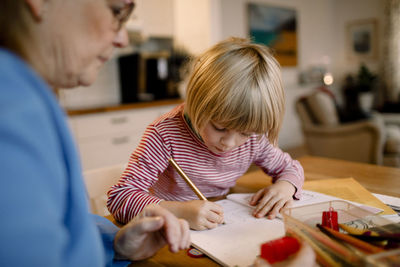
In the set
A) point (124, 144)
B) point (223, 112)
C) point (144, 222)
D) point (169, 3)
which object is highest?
point (169, 3)

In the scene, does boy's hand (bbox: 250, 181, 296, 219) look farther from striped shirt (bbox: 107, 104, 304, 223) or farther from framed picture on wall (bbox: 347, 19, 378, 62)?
framed picture on wall (bbox: 347, 19, 378, 62)

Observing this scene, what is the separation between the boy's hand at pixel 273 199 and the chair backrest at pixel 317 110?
250 centimetres

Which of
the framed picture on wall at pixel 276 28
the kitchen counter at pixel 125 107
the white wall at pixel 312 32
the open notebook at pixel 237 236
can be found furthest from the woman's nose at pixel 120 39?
the framed picture on wall at pixel 276 28

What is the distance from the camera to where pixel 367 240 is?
49 cm

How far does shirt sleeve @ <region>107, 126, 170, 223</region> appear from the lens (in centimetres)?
73

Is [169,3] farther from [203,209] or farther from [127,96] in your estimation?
[203,209]

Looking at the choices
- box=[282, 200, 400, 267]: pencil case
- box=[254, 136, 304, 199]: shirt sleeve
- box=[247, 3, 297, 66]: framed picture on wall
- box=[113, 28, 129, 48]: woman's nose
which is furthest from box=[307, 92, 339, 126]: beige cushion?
box=[113, 28, 129, 48]: woman's nose

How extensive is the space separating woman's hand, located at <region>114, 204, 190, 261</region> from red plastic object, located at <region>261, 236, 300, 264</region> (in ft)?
0.41

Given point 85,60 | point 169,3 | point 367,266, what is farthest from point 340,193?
point 169,3

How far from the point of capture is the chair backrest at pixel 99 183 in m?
1.04

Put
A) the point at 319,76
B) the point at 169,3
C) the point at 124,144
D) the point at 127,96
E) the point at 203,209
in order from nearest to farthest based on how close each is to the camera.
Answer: the point at 203,209 < the point at 124,144 < the point at 127,96 < the point at 169,3 < the point at 319,76

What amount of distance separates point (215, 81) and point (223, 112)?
0.08 m

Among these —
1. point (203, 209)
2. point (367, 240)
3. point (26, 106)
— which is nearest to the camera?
point (26, 106)

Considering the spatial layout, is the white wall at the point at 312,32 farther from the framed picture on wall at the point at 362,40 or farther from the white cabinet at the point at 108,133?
the white cabinet at the point at 108,133
